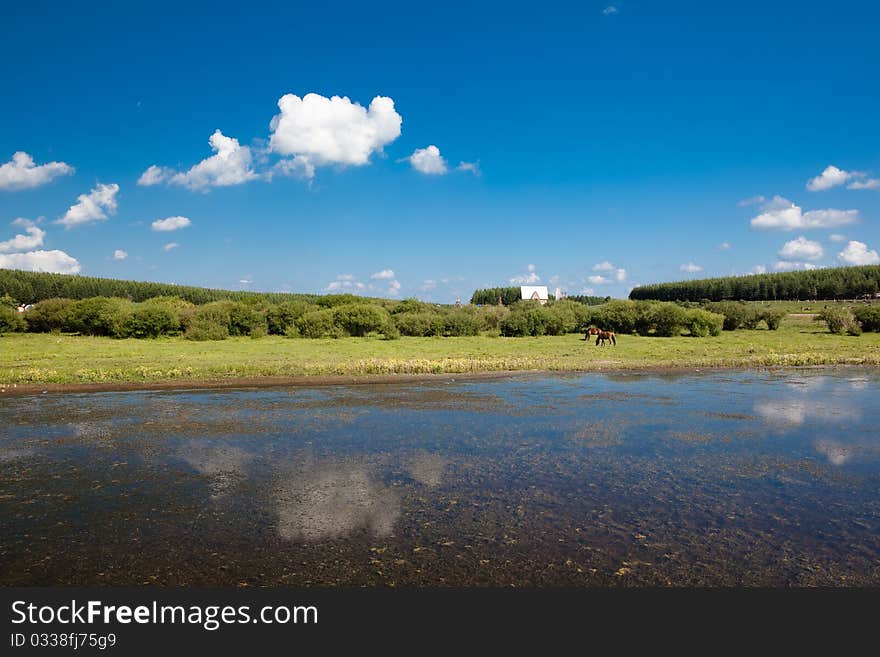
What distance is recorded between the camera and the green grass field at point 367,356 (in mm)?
28484

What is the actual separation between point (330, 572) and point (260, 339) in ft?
152

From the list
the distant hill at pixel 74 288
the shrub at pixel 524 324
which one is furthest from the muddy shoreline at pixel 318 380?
the distant hill at pixel 74 288

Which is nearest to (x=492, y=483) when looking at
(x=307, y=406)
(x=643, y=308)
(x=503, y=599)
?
(x=503, y=599)

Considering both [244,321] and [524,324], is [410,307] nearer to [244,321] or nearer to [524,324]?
[524,324]

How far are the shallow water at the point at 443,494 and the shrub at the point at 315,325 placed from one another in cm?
3347

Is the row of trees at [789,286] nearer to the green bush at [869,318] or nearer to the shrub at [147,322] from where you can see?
the green bush at [869,318]

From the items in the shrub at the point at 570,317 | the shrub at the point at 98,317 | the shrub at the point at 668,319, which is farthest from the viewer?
the shrub at the point at 570,317

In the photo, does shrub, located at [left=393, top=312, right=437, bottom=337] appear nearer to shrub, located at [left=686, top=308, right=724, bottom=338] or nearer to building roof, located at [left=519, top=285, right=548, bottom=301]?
shrub, located at [left=686, top=308, right=724, bottom=338]

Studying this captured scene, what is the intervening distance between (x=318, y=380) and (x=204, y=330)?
2824 centimetres

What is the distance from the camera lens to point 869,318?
5481 cm

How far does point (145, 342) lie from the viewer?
151 feet

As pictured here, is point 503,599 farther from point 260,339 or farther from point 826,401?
point 260,339

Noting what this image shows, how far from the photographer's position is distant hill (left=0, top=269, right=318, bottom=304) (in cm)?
10631

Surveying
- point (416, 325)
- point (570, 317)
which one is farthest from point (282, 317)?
point (570, 317)
